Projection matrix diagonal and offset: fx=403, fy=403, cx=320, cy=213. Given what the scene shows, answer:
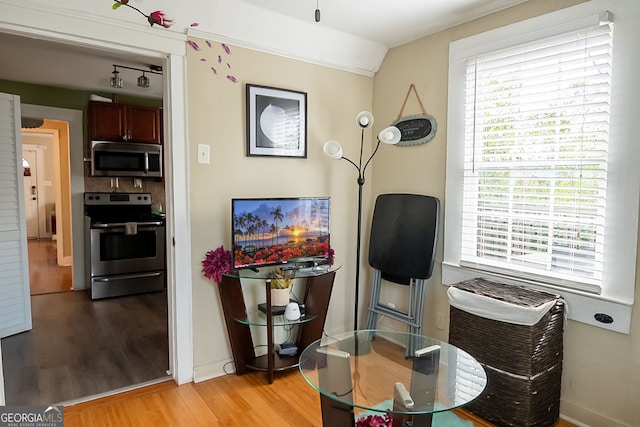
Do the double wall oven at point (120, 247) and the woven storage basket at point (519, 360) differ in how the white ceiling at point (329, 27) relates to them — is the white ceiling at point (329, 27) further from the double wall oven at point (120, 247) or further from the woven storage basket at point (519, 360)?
the woven storage basket at point (519, 360)

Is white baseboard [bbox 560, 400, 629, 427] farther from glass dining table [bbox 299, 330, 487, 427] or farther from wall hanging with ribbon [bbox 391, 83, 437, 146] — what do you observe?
wall hanging with ribbon [bbox 391, 83, 437, 146]

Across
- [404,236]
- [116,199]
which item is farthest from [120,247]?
[404,236]

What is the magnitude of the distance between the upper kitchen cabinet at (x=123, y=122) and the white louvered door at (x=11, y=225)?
128 centimetres

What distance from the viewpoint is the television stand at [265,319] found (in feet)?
8.40

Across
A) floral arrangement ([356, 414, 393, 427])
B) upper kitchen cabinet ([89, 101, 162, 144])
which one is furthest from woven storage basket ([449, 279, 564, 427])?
upper kitchen cabinet ([89, 101, 162, 144])

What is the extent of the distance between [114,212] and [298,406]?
3674 millimetres

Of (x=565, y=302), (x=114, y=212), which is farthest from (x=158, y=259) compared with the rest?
(x=565, y=302)

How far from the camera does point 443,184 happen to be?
9.21 ft

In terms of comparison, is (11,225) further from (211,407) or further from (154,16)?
(211,407)

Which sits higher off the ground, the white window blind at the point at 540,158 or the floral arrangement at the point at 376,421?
the white window blind at the point at 540,158

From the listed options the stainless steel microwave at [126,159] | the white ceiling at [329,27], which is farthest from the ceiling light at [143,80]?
the stainless steel microwave at [126,159]

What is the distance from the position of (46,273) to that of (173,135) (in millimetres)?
4520

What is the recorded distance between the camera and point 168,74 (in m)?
2.45

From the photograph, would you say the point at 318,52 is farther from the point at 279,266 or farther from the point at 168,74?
the point at 279,266
